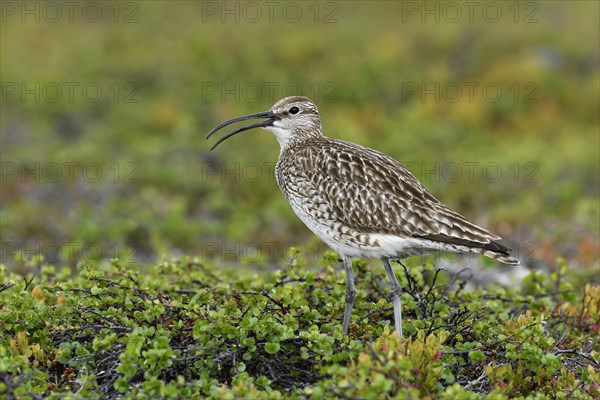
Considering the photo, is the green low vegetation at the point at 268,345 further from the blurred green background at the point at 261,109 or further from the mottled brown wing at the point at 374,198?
the blurred green background at the point at 261,109

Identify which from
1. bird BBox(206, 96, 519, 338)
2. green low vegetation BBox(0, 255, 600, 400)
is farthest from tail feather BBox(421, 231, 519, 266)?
green low vegetation BBox(0, 255, 600, 400)

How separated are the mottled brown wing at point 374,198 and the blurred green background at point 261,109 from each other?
12.1 ft

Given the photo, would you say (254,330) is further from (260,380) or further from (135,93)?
(135,93)

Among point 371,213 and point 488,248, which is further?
point 371,213

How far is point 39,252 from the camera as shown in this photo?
1230 centimetres

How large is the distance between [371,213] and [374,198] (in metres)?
0.16

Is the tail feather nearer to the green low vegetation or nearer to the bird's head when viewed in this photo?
the green low vegetation

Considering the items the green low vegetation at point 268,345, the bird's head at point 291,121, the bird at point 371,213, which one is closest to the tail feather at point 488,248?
the bird at point 371,213

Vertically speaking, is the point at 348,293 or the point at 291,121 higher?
the point at 291,121

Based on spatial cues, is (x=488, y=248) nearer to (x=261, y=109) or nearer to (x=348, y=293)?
(x=348, y=293)

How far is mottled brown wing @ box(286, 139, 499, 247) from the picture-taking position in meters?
7.33

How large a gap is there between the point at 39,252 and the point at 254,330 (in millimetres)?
6650

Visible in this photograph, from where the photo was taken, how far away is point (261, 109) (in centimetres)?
1927

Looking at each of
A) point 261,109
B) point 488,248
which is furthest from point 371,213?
point 261,109
